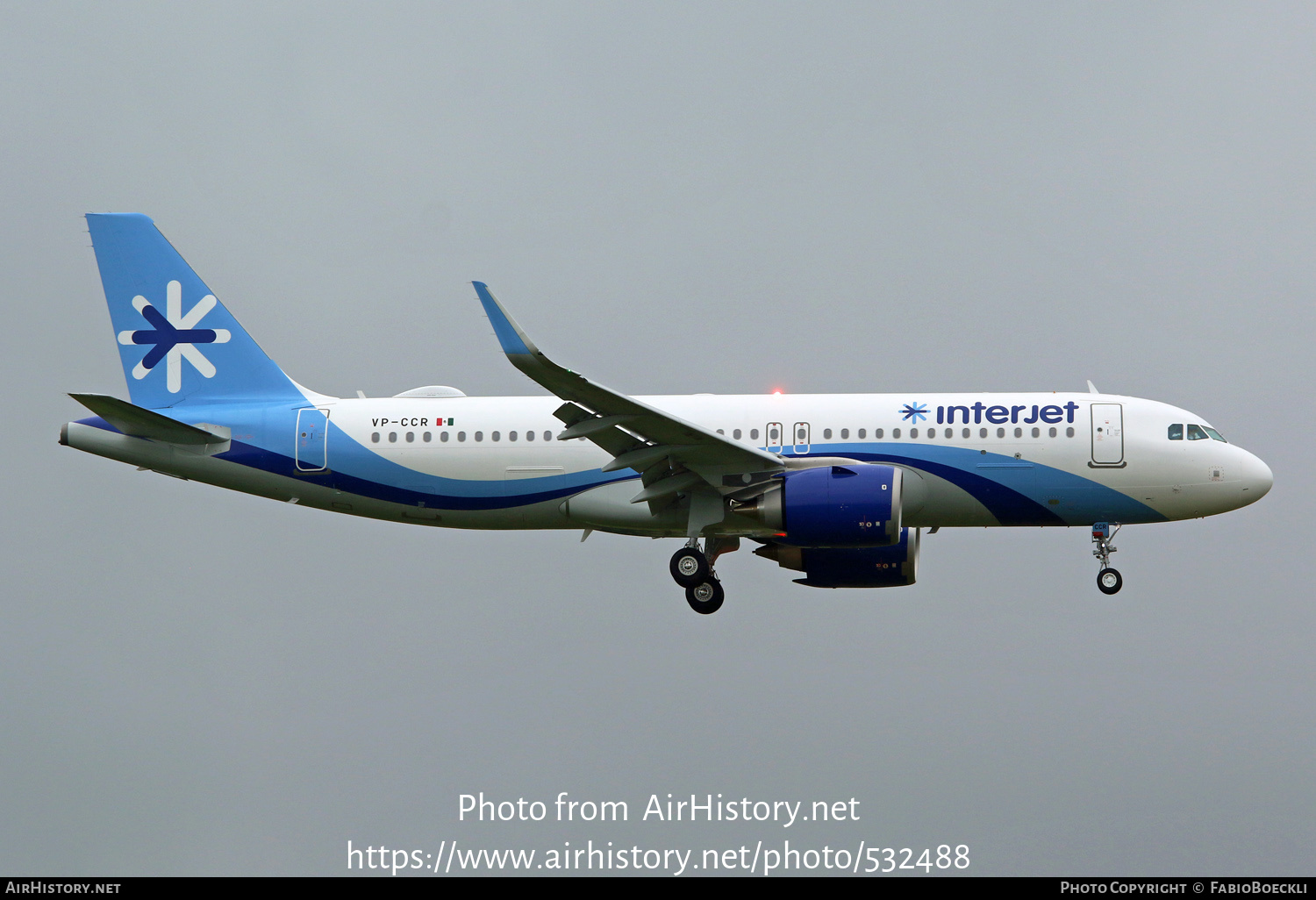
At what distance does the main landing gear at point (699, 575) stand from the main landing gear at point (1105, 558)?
7.64 m

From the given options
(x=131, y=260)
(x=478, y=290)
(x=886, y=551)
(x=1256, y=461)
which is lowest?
(x=886, y=551)

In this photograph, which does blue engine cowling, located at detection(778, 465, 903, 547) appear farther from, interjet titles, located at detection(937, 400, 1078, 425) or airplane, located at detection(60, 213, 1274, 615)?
interjet titles, located at detection(937, 400, 1078, 425)

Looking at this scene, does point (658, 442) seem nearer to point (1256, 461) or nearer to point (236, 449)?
point (236, 449)

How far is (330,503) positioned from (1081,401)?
16.2m

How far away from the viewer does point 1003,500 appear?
2730cm

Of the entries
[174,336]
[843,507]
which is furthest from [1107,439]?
[174,336]

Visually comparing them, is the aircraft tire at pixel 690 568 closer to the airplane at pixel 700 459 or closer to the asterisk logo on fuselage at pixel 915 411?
the airplane at pixel 700 459

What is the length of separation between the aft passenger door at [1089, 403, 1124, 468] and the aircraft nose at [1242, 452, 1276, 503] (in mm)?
2606

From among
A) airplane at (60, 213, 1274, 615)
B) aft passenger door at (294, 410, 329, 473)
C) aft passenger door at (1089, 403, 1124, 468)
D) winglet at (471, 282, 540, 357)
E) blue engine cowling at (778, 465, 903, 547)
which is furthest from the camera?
aft passenger door at (294, 410, 329, 473)

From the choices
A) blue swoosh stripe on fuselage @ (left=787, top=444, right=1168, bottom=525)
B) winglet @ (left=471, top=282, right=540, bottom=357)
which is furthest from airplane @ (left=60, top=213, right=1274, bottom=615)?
winglet @ (left=471, top=282, right=540, bottom=357)

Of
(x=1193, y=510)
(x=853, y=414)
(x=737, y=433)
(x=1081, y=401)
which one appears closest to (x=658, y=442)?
(x=737, y=433)

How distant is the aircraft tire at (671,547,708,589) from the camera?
28.5m

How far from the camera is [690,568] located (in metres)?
28.5

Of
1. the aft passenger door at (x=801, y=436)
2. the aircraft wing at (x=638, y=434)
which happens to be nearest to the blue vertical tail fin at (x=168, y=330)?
the aircraft wing at (x=638, y=434)
